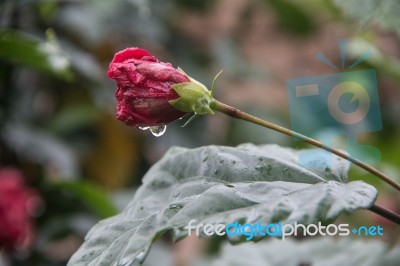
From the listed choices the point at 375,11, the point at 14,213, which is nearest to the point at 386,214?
the point at 375,11

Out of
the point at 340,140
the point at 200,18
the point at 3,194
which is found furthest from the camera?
the point at 200,18

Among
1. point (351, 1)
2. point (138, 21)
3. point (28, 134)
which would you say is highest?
point (138, 21)

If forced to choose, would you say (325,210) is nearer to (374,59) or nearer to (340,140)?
(340,140)

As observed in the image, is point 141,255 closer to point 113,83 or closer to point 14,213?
point 14,213

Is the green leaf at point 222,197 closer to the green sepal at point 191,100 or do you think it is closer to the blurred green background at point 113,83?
the green sepal at point 191,100

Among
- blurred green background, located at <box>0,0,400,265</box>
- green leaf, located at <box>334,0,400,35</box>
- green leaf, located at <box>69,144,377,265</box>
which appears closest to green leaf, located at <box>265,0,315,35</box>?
blurred green background, located at <box>0,0,400,265</box>

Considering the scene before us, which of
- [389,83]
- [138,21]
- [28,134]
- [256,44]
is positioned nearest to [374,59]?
[28,134]

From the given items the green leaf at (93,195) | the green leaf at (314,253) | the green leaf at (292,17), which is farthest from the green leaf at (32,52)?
the green leaf at (292,17)
